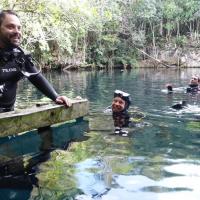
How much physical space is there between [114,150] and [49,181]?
1522mm

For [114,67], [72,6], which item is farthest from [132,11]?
[72,6]

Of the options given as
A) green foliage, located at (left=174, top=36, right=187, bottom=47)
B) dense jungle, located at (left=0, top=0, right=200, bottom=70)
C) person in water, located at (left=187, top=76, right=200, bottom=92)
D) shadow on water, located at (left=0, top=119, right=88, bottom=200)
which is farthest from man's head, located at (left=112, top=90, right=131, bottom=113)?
green foliage, located at (left=174, top=36, right=187, bottom=47)

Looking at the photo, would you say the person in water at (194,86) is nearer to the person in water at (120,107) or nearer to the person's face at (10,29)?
the person in water at (120,107)

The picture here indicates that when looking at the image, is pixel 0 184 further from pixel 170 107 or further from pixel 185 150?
pixel 170 107

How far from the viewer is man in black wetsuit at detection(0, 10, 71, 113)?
4.24m

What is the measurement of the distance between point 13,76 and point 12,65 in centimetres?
13

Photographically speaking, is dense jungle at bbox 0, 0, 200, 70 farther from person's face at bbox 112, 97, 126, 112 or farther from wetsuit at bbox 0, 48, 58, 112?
wetsuit at bbox 0, 48, 58, 112

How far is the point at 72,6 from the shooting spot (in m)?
14.2

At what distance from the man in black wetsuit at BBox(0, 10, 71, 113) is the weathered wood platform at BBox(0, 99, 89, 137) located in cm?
14

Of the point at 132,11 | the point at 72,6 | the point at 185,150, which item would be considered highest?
the point at 132,11

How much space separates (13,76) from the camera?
4.62 meters

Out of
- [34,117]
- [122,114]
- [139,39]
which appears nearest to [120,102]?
[122,114]

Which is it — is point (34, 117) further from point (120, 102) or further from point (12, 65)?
point (120, 102)

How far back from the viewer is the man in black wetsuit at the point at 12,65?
4235mm
